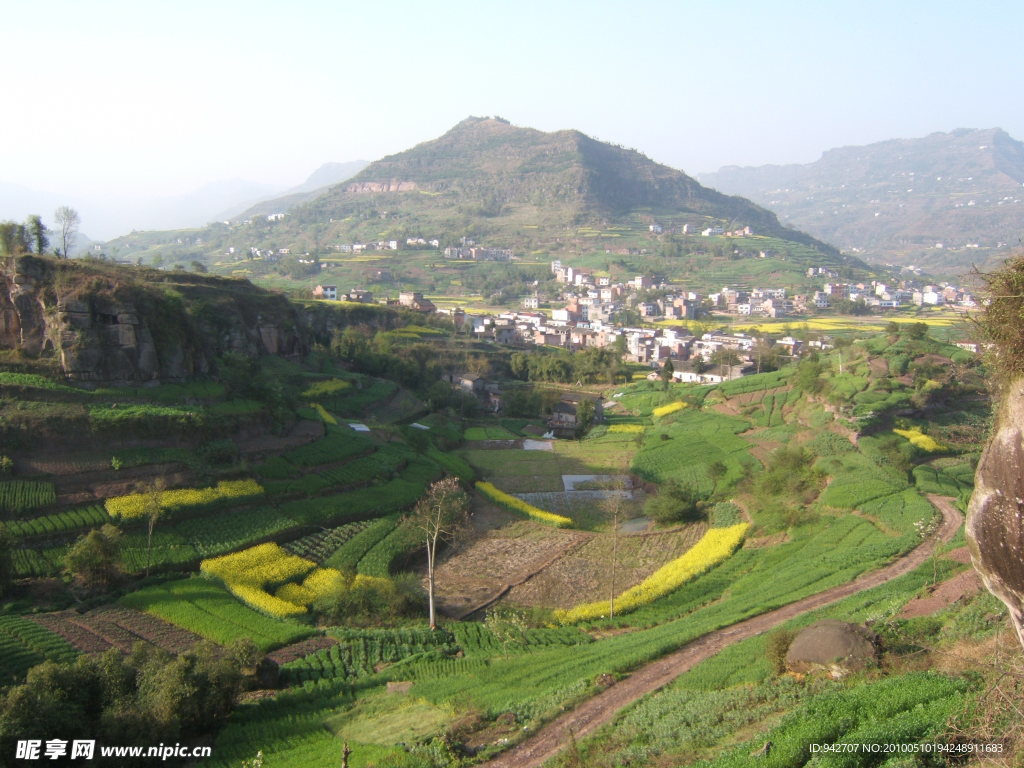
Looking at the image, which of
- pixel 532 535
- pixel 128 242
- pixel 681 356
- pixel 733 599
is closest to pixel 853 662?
pixel 733 599

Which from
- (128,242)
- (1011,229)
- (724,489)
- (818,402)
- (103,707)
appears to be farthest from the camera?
(1011,229)

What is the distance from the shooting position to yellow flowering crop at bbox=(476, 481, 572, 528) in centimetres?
2818

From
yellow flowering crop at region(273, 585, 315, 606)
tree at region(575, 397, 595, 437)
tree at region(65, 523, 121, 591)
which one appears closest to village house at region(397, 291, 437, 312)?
tree at region(575, 397, 595, 437)

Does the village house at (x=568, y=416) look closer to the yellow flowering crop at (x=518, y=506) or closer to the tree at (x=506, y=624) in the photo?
the yellow flowering crop at (x=518, y=506)

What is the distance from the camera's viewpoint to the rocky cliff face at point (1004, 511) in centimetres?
560

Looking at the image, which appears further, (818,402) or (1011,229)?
(1011,229)

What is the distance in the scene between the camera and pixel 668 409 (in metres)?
45.3

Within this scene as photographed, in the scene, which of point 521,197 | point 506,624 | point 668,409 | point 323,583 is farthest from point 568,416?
point 521,197

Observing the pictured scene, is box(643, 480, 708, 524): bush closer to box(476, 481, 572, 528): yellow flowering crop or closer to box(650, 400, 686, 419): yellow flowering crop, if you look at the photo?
box(476, 481, 572, 528): yellow flowering crop

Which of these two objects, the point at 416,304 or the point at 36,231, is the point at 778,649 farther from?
the point at 416,304

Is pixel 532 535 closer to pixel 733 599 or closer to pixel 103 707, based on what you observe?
pixel 733 599

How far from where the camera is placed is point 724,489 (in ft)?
98.3

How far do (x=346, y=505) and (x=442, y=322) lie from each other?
45736 millimetres

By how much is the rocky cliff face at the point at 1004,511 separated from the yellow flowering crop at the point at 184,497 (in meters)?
21.5
